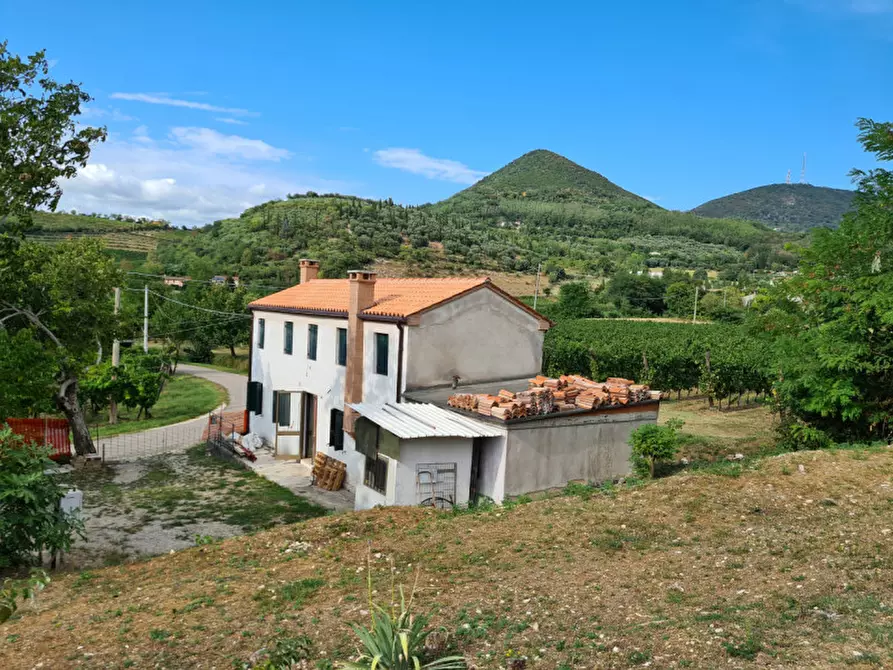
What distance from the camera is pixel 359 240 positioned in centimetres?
8050

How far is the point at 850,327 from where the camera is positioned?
1412 cm

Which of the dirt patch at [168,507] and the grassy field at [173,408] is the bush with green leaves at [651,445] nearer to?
the dirt patch at [168,507]

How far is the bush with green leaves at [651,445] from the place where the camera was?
15086 mm

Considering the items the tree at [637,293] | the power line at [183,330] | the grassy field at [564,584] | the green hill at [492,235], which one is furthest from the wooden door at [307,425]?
the tree at [637,293]

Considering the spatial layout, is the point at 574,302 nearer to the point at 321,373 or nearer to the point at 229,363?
the point at 229,363

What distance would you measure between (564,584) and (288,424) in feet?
54.8

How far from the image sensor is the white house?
1487 cm

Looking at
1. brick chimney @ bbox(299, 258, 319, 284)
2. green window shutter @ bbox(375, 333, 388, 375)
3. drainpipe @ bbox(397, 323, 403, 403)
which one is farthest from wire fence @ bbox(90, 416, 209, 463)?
drainpipe @ bbox(397, 323, 403, 403)

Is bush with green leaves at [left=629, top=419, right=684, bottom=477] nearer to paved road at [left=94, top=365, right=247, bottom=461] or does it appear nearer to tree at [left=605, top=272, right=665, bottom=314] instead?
paved road at [left=94, top=365, right=247, bottom=461]

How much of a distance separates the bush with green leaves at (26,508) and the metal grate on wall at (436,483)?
656cm

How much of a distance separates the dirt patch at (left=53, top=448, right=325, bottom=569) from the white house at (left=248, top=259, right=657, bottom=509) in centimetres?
221

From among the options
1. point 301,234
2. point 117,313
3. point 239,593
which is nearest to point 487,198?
point 301,234

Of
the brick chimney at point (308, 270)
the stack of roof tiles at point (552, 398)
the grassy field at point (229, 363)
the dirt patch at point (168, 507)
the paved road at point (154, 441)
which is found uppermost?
the brick chimney at point (308, 270)

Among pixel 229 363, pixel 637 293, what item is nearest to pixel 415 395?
pixel 229 363
